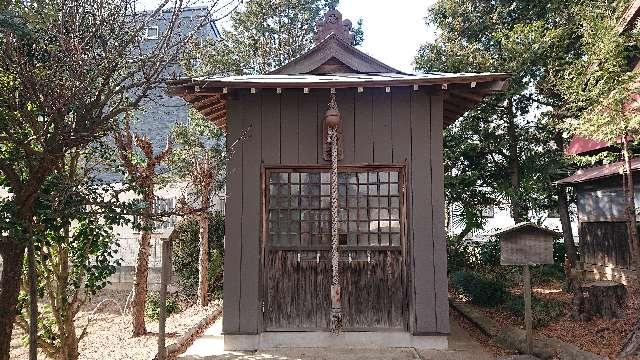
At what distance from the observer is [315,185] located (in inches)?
309

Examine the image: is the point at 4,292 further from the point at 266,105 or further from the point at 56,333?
the point at 266,105

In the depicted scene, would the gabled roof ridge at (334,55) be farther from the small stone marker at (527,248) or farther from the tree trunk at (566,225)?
the tree trunk at (566,225)

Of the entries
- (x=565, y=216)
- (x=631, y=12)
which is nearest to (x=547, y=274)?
(x=565, y=216)

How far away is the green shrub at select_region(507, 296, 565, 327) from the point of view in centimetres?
910

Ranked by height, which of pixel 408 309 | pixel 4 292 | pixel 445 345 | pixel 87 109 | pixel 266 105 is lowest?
pixel 445 345

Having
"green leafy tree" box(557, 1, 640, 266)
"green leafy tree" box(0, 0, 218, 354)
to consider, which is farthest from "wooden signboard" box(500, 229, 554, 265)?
"green leafy tree" box(0, 0, 218, 354)

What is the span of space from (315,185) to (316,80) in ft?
5.70

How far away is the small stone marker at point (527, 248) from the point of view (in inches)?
279

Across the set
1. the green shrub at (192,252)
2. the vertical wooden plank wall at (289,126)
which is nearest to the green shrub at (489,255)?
the green shrub at (192,252)

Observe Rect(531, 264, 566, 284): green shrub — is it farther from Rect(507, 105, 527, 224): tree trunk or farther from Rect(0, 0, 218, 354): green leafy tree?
Rect(0, 0, 218, 354): green leafy tree

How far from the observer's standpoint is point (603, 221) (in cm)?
1317

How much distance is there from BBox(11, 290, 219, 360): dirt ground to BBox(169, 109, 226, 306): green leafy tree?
49.8 inches

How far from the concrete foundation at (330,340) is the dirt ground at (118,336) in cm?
164

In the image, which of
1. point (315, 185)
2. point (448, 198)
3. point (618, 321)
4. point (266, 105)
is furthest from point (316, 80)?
point (448, 198)
